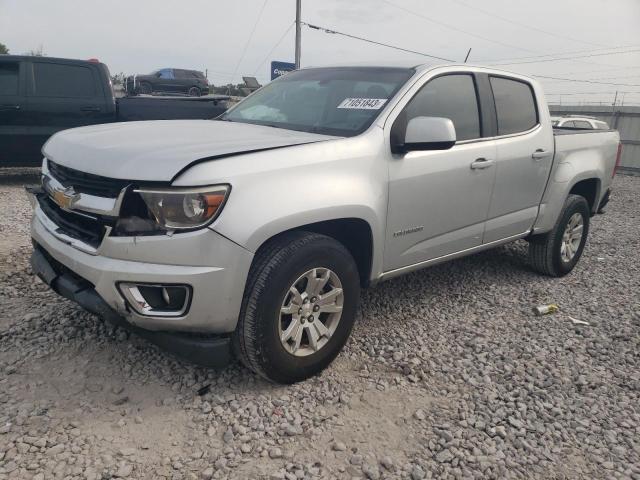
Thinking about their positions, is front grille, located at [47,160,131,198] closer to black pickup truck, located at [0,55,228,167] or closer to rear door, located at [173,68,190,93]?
black pickup truck, located at [0,55,228,167]

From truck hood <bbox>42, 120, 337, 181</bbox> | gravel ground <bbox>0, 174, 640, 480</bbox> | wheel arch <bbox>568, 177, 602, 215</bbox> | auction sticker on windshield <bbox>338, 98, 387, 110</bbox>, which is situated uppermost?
auction sticker on windshield <bbox>338, 98, 387, 110</bbox>

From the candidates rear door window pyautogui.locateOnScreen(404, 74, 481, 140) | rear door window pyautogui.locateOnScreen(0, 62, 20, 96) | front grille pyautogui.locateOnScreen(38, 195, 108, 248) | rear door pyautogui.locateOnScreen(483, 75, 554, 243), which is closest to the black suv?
rear door window pyautogui.locateOnScreen(0, 62, 20, 96)

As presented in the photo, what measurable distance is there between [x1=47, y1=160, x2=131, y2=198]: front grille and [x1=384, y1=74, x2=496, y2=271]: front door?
1500mm

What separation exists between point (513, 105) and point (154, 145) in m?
2.93

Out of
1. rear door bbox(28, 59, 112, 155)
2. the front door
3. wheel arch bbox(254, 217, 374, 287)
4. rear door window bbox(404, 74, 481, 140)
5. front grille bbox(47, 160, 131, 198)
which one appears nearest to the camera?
front grille bbox(47, 160, 131, 198)

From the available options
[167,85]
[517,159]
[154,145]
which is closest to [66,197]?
[154,145]

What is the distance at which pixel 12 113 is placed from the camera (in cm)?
736

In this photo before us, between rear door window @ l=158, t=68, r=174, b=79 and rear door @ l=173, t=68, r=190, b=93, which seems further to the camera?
rear door window @ l=158, t=68, r=174, b=79

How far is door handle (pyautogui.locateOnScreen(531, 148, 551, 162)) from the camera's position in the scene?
416 cm

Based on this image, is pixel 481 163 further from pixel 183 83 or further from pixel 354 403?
pixel 183 83

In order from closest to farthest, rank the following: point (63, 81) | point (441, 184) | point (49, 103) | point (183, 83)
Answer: point (441, 184), point (49, 103), point (63, 81), point (183, 83)

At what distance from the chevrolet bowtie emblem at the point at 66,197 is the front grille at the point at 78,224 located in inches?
2.1

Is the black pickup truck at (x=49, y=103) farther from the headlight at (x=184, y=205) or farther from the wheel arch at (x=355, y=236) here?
the headlight at (x=184, y=205)

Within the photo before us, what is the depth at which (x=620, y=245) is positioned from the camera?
646cm
